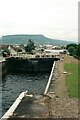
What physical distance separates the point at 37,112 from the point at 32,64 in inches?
1958

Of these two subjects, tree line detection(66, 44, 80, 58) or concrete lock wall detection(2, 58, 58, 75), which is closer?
concrete lock wall detection(2, 58, 58, 75)

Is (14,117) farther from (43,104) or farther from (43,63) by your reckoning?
(43,63)

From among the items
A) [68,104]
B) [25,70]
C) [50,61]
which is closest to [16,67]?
[25,70]

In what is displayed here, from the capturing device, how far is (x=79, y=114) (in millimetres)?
13328

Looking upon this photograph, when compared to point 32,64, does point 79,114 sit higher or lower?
higher

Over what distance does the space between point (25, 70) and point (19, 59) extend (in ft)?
10.8

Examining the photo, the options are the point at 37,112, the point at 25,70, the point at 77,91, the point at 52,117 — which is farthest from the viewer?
the point at 25,70

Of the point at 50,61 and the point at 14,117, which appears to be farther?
the point at 50,61

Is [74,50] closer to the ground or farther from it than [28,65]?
closer to the ground

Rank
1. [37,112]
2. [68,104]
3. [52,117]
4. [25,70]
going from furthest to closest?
[25,70], [68,104], [37,112], [52,117]

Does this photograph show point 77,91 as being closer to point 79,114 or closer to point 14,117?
point 79,114

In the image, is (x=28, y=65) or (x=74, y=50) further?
(x=74, y=50)

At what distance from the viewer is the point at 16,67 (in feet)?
203

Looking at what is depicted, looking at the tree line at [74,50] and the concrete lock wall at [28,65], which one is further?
the tree line at [74,50]
